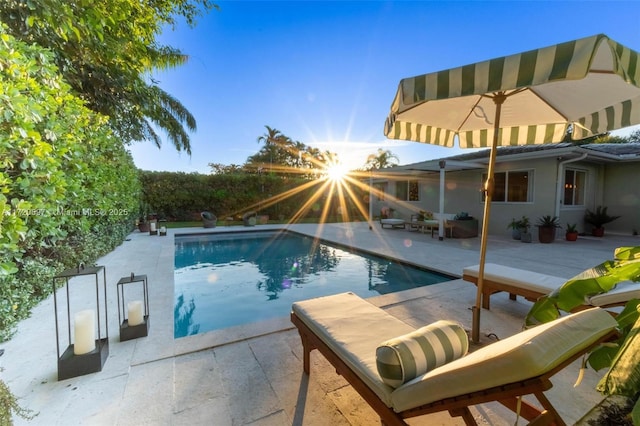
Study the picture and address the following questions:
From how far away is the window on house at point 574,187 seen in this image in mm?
10359

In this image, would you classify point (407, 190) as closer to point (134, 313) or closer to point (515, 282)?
point (515, 282)

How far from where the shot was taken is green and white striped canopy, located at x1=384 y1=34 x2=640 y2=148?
156cm

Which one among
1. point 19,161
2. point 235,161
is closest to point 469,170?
point 19,161

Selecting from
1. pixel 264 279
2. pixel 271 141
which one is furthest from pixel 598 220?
pixel 271 141

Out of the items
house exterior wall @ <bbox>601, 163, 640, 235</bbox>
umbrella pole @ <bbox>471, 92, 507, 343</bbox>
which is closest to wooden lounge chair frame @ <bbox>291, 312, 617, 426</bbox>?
umbrella pole @ <bbox>471, 92, 507, 343</bbox>

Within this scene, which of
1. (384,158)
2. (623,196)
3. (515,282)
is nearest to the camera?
(515,282)

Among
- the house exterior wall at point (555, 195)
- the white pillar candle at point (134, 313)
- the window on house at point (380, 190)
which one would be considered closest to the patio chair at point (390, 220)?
the window on house at point (380, 190)

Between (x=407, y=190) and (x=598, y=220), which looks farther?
(x=407, y=190)

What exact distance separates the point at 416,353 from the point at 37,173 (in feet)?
10.9

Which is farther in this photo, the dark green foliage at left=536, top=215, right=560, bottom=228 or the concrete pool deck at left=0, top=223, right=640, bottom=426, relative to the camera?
the dark green foliage at left=536, top=215, right=560, bottom=228

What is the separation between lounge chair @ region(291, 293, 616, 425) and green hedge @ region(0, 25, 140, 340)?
7.43ft

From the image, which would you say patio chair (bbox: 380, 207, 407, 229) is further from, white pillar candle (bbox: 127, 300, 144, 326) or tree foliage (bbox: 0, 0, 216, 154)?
white pillar candle (bbox: 127, 300, 144, 326)


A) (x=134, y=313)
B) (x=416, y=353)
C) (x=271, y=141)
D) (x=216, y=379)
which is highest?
(x=271, y=141)

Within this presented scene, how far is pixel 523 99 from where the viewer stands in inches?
119
